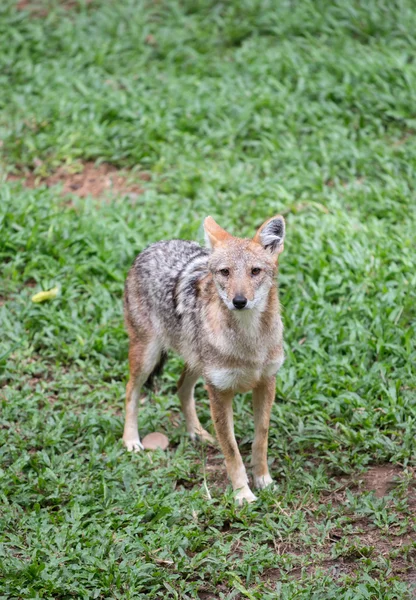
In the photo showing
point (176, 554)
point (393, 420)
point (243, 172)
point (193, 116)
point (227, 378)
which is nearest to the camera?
point (176, 554)

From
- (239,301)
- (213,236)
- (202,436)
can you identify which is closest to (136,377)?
(202,436)

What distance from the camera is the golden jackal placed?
582 cm

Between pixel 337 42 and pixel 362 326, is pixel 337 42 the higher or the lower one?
the higher one

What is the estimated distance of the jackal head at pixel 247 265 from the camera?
566 cm

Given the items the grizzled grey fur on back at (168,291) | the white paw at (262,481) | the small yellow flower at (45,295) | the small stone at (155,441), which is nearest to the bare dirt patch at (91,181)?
the small yellow flower at (45,295)

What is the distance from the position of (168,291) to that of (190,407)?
0.98 m

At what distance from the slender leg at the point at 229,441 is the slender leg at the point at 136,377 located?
2.87 ft

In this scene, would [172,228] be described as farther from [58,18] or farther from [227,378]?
[58,18]

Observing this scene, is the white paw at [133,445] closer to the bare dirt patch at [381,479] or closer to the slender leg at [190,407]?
the slender leg at [190,407]

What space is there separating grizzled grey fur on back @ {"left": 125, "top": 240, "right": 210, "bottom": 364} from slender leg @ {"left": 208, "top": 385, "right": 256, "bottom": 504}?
1.56 ft

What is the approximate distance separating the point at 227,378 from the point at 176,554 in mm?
1209

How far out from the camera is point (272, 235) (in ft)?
19.4

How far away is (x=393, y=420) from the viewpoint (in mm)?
6637

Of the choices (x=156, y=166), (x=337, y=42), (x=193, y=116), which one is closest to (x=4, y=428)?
(x=156, y=166)
